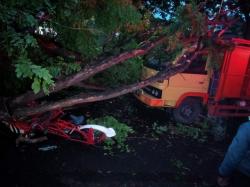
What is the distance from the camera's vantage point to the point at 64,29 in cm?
430

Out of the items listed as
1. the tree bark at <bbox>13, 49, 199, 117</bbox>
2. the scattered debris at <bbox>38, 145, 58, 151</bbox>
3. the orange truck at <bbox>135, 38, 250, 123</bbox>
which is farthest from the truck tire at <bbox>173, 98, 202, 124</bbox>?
the scattered debris at <bbox>38, 145, 58, 151</bbox>

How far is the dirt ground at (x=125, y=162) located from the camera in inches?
194

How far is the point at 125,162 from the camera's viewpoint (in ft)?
18.8

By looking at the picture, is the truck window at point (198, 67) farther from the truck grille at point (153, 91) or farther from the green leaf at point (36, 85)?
the green leaf at point (36, 85)

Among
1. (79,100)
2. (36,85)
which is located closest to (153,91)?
(79,100)

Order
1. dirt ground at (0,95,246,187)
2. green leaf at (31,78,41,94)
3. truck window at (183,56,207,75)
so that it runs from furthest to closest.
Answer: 1. truck window at (183,56,207,75)
2. dirt ground at (0,95,246,187)
3. green leaf at (31,78,41,94)

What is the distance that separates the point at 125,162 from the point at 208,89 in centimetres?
373

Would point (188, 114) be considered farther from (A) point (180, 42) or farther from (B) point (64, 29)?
(B) point (64, 29)

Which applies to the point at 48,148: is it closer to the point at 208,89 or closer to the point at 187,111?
the point at 187,111

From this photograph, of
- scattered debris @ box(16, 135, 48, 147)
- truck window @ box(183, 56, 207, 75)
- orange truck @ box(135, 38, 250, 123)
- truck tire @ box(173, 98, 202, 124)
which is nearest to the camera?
scattered debris @ box(16, 135, 48, 147)

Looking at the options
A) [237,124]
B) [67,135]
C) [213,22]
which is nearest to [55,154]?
[67,135]

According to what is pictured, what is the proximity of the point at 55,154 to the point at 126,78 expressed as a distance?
2.71m

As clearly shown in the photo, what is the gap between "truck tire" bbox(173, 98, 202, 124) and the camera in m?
8.56

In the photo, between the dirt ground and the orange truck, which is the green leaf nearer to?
the dirt ground
